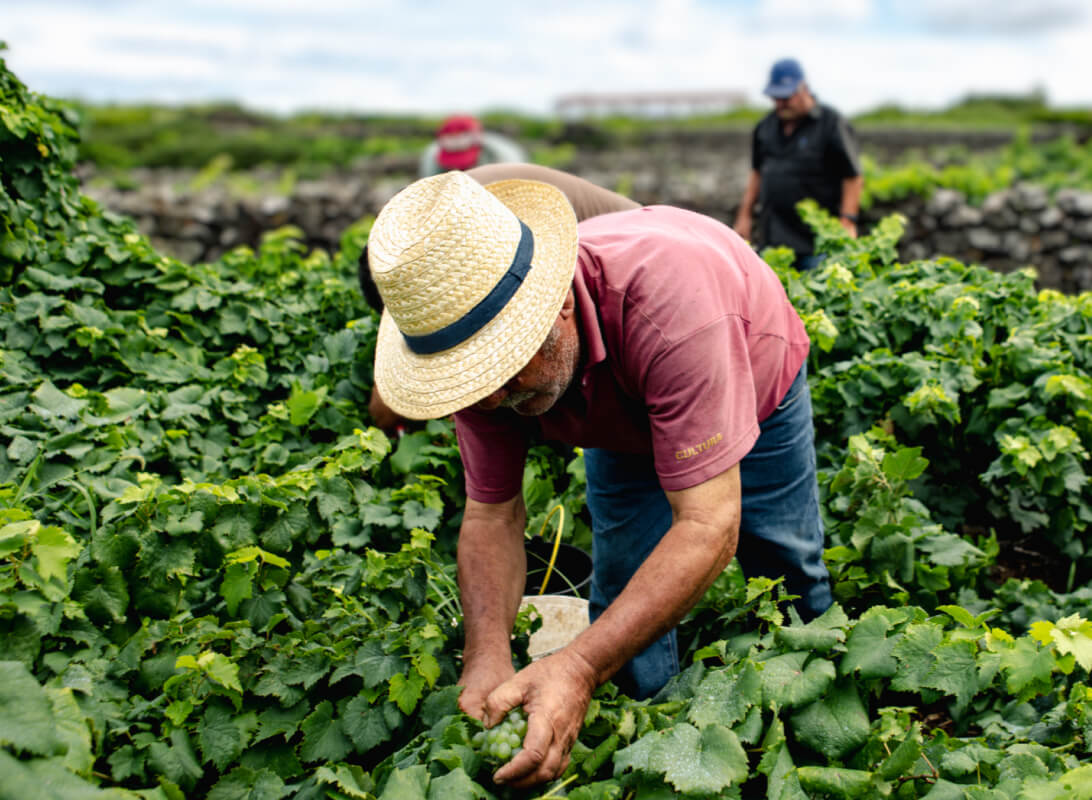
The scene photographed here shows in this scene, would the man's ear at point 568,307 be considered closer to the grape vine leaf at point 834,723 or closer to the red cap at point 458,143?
the grape vine leaf at point 834,723

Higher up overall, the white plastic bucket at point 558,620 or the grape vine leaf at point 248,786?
the grape vine leaf at point 248,786

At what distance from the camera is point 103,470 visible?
9.01 feet

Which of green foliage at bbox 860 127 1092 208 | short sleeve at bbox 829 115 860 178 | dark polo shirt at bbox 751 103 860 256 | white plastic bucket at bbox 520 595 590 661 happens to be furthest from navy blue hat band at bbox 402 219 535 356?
green foliage at bbox 860 127 1092 208

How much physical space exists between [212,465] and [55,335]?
90 cm

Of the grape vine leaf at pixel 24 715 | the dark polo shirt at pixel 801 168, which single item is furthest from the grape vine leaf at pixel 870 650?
the dark polo shirt at pixel 801 168

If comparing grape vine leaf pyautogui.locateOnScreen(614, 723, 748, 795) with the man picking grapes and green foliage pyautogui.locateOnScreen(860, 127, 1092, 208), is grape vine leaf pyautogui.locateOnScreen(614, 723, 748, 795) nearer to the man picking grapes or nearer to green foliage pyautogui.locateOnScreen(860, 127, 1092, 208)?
the man picking grapes

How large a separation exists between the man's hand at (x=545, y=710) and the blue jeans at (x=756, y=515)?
2.80ft

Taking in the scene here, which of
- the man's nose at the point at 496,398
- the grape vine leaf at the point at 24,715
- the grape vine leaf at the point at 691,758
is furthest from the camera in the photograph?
the man's nose at the point at 496,398

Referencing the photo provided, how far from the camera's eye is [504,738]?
70.9 inches

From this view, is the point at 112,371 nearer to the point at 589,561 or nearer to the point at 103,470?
the point at 103,470

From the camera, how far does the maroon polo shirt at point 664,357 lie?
6.45 ft

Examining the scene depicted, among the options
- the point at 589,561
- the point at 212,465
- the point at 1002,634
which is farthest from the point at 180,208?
the point at 1002,634

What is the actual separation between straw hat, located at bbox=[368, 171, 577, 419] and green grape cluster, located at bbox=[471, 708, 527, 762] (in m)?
0.65

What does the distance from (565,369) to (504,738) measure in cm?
81
